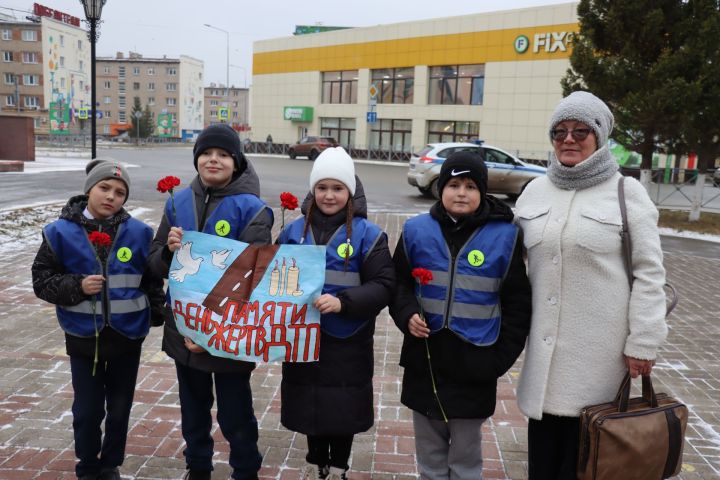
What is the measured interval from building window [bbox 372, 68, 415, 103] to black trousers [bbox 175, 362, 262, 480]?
131 ft

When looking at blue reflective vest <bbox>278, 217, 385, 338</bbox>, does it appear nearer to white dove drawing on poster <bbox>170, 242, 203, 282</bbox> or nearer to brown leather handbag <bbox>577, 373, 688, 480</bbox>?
white dove drawing on poster <bbox>170, 242, 203, 282</bbox>

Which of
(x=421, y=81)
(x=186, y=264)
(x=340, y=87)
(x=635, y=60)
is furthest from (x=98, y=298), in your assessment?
(x=340, y=87)

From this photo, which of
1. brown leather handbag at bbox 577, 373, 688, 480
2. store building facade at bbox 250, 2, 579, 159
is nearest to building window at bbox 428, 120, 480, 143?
store building facade at bbox 250, 2, 579, 159

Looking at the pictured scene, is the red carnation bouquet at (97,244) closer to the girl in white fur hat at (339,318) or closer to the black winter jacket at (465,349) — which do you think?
the girl in white fur hat at (339,318)

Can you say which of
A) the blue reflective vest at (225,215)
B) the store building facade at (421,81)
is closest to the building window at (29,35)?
the store building facade at (421,81)

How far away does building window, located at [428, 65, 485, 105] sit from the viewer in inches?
1492

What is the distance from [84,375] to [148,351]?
2.28 m

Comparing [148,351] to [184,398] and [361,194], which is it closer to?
[184,398]

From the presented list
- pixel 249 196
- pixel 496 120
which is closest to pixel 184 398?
pixel 249 196

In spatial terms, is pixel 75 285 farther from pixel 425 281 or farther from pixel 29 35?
pixel 29 35

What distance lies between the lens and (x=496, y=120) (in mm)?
36750

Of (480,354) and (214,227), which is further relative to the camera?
(214,227)

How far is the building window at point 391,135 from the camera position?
41781mm

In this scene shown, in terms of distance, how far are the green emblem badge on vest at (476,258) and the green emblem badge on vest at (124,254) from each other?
1.67 metres
